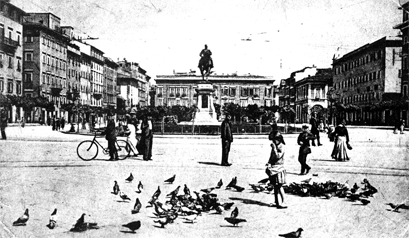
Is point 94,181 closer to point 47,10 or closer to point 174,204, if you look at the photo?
point 174,204

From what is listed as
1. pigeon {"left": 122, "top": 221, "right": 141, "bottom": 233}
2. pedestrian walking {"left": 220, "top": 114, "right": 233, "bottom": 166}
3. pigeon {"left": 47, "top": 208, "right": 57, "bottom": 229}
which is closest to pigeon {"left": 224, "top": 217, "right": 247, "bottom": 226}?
pigeon {"left": 122, "top": 221, "right": 141, "bottom": 233}

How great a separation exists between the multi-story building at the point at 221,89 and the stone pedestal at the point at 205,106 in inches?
2121

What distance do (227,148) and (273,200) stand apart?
169 inches

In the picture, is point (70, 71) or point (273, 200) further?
point (70, 71)

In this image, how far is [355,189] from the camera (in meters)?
8.09

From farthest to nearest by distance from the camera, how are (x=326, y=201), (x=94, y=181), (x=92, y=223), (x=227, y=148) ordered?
(x=227, y=148) < (x=94, y=181) < (x=326, y=201) < (x=92, y=223)

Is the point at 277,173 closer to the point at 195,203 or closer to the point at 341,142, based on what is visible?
the point at 195,203

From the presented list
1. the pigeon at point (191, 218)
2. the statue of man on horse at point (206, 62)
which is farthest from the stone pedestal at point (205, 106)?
the pigeon at point (191, 218)

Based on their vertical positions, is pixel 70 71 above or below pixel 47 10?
above

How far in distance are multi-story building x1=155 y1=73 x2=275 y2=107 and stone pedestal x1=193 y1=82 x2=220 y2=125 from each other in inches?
2121

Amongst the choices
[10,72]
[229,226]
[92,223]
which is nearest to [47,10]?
[92,223]

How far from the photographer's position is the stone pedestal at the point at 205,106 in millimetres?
31297

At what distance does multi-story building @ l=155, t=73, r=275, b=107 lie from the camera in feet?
285

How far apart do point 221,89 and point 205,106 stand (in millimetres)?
57893
